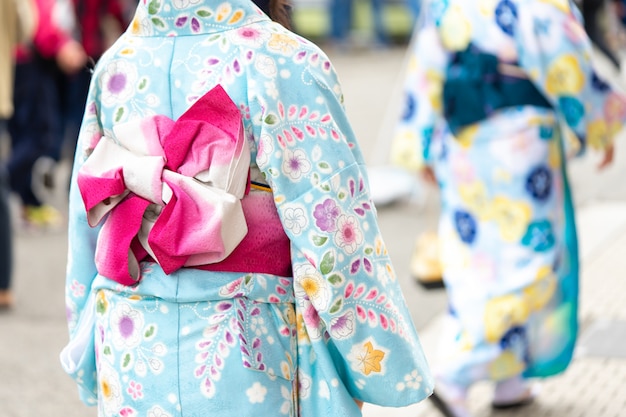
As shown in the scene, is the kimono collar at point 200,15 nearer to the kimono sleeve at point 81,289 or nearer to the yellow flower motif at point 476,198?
the kimono sleeve at point 81,289

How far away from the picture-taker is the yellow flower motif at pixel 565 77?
3604mm

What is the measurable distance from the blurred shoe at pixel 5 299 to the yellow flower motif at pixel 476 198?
2.78 metres

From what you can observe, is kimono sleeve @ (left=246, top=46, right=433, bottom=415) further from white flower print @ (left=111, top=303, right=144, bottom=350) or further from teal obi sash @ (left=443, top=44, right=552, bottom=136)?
teal obi sash @ (left=443, top=44, right=552, bottom=136)

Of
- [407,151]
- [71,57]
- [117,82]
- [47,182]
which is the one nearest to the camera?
[117,82]

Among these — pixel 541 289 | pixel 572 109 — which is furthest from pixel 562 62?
pixel 541 289

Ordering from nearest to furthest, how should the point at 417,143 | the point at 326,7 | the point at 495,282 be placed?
the point at 495,282 < the point at 417,143 < the point at 326,7

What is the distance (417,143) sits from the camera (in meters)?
4.02

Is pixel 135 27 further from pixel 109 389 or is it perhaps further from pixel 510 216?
pixel 510 216

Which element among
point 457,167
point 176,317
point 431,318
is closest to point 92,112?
point 176,317

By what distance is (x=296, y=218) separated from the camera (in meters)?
2.15

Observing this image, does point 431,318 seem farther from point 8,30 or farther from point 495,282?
point 8,30

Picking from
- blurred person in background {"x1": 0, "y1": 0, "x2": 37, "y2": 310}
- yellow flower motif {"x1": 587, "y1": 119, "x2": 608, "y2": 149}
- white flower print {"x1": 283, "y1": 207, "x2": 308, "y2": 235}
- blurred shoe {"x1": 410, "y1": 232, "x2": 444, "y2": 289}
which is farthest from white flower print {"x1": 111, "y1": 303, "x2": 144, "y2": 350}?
blurred person in background {"x1": 0, "y1": 0, "x2": 37, "y2": 310}

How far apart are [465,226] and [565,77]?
0.61 meters

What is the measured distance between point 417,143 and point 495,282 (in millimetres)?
615
